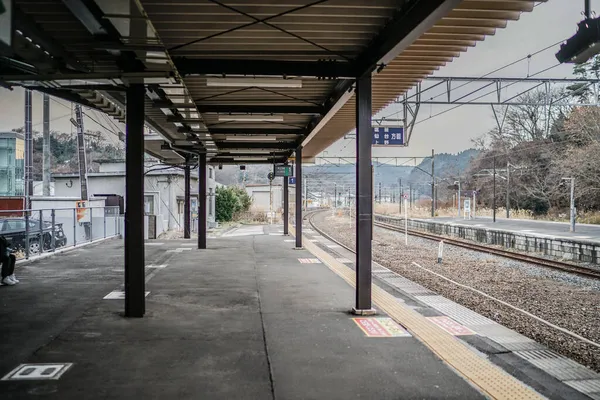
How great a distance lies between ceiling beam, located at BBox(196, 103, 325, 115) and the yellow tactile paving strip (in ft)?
14.8

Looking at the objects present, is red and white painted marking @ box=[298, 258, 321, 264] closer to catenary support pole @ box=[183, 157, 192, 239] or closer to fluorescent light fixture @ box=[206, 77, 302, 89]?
fluorescent light fixture @ box=[206, 77, 302, 89]

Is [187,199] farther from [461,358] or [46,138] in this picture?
[461,358]

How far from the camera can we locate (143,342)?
18.1 ft

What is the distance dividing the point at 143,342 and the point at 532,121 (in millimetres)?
49790

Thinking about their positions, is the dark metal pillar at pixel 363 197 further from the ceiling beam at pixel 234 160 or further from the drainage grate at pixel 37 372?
the ceiling beam at pixel 234 160

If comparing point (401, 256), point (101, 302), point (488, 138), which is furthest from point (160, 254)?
point (488, 138)

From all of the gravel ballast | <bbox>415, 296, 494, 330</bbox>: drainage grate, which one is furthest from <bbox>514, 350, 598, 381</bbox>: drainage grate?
<bbox>415, 296, 494, 330</bbox>: drainage grate

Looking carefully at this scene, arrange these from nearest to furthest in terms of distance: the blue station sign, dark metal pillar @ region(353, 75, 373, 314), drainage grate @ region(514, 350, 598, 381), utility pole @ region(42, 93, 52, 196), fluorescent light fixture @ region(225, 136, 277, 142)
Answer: drainage grate @ region(514, 350, 598, 381)
dark metal pillar @ region(353, 75, 373, 314)
fluorescent light fixture @ region(225, 136, 277, 142)
the blue station sign
utility pole @ region(42, 93, 52, 196)

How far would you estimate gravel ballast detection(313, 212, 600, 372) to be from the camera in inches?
266

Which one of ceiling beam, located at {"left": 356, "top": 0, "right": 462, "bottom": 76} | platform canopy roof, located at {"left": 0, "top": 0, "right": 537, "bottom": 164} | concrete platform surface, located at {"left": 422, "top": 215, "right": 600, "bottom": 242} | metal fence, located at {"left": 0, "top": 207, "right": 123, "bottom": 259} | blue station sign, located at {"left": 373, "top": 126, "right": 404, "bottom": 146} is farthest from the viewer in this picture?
concrete platform surface, located at {"left": 422, "top": 215, "right": 600, "bottom": 242}

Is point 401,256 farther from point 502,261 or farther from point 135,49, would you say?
point 135,49

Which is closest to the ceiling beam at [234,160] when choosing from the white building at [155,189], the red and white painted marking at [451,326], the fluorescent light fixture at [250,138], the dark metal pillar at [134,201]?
the fluorescent light fixture at [250,138]

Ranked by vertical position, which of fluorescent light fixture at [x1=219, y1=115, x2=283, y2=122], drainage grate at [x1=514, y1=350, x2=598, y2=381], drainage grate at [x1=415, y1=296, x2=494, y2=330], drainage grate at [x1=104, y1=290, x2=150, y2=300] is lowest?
drainage grate at [x1=415, y1=296, x2=494, y2=330]

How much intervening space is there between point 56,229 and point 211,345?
1398cm
